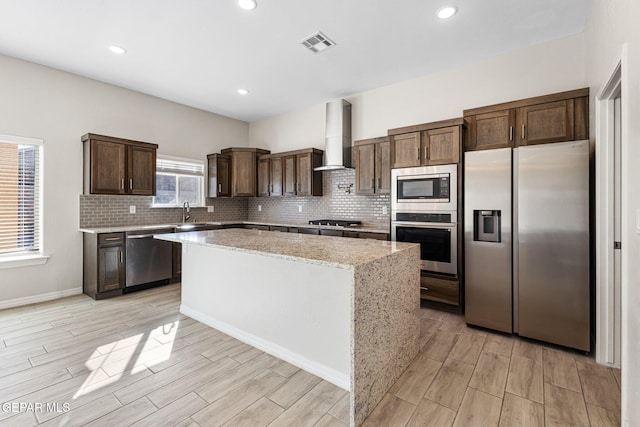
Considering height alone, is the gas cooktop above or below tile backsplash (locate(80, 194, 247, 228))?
below

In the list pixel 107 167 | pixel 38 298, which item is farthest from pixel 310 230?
pixel 38 298

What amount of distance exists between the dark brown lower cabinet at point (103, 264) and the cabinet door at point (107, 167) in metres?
0.68

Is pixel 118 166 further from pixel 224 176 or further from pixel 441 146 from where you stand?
pixel 441 146

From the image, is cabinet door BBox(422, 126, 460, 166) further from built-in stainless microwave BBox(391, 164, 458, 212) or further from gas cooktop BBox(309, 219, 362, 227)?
gas cooktop BBox(309, 219, 362, 227)

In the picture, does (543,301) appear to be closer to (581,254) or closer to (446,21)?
(581,254)

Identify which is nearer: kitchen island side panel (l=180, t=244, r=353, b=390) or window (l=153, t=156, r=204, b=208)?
kitchen island side panel (l=180, t=244, r=353, b=390)

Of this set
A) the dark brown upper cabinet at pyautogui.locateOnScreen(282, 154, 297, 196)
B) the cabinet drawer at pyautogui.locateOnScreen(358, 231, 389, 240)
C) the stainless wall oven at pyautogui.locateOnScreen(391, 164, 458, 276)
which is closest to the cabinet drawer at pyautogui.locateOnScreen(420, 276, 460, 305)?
the stainless wall oven at pyautogui.locateOnScreen(391, 164, 458, 276)

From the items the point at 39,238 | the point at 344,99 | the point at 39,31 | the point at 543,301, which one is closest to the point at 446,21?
the point at 344,99

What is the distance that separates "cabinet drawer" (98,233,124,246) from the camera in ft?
12.9

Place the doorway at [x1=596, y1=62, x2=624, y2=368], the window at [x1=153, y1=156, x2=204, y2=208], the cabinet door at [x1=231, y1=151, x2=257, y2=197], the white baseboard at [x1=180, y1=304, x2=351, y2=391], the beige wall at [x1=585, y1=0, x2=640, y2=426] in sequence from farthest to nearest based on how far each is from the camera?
the cabinet door at [x1=231, y1=151, x2=257, y2=197]
the window at [x1=153, y1=156, x2=204, y2=208]
the doorway at [x1=596, y1=62, x2=624, y2=368]
the white baseboard at [x1=180, y1=304, x2=351, y2=391]
the beige wall at [x1=585, y1=0, x2=640, y2=426]

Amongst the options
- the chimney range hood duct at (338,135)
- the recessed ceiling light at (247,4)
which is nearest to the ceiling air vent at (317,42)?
the recessed ceiling light at (247,4)

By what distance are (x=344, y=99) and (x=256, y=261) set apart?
11.3 ft

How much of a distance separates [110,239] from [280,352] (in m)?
3.05

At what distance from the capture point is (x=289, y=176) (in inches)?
217
